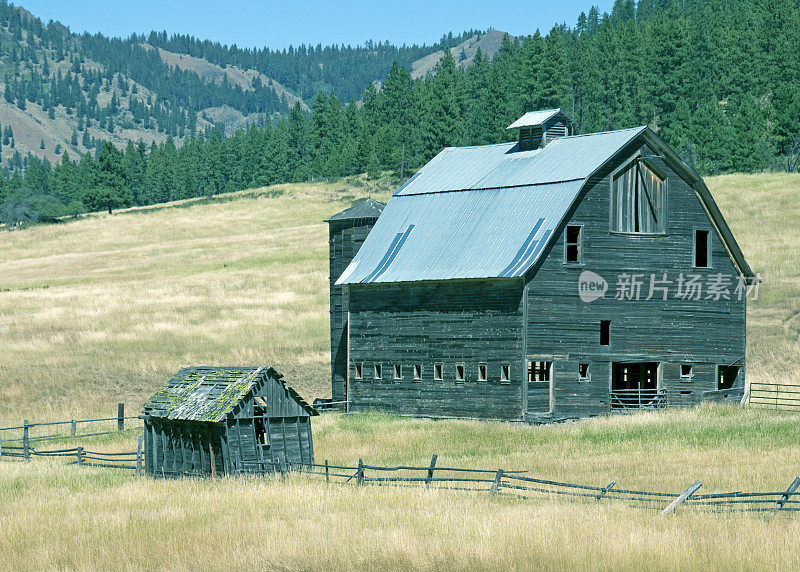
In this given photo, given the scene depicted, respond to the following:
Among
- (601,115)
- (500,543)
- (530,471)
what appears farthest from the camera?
(601,115)

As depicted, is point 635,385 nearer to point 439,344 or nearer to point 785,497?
point 439,344

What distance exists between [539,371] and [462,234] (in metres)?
5.55

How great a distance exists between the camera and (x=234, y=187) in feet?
539

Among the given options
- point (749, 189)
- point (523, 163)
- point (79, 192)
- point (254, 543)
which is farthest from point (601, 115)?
point (254, 543)

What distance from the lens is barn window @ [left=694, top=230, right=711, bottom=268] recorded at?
41.2 meters

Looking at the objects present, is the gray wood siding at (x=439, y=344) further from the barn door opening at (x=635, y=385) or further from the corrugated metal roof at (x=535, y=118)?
the corrugated metal roof at (x=535, y=118)

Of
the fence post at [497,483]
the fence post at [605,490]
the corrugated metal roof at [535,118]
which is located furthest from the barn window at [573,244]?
the fence post at [605,490]

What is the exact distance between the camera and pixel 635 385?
4366cm

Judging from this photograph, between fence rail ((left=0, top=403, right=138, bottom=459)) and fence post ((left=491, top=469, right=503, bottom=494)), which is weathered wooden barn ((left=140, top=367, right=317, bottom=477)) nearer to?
fence rail ((left=0, top=403, right=138, bottom=459))

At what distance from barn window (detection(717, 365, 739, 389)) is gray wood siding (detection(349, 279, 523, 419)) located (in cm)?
862

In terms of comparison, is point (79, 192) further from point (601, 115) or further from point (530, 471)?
point (530, 471)

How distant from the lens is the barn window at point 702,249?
4122 cm

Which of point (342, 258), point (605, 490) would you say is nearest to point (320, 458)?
point (605, 490)

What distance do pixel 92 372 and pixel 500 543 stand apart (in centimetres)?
3445
